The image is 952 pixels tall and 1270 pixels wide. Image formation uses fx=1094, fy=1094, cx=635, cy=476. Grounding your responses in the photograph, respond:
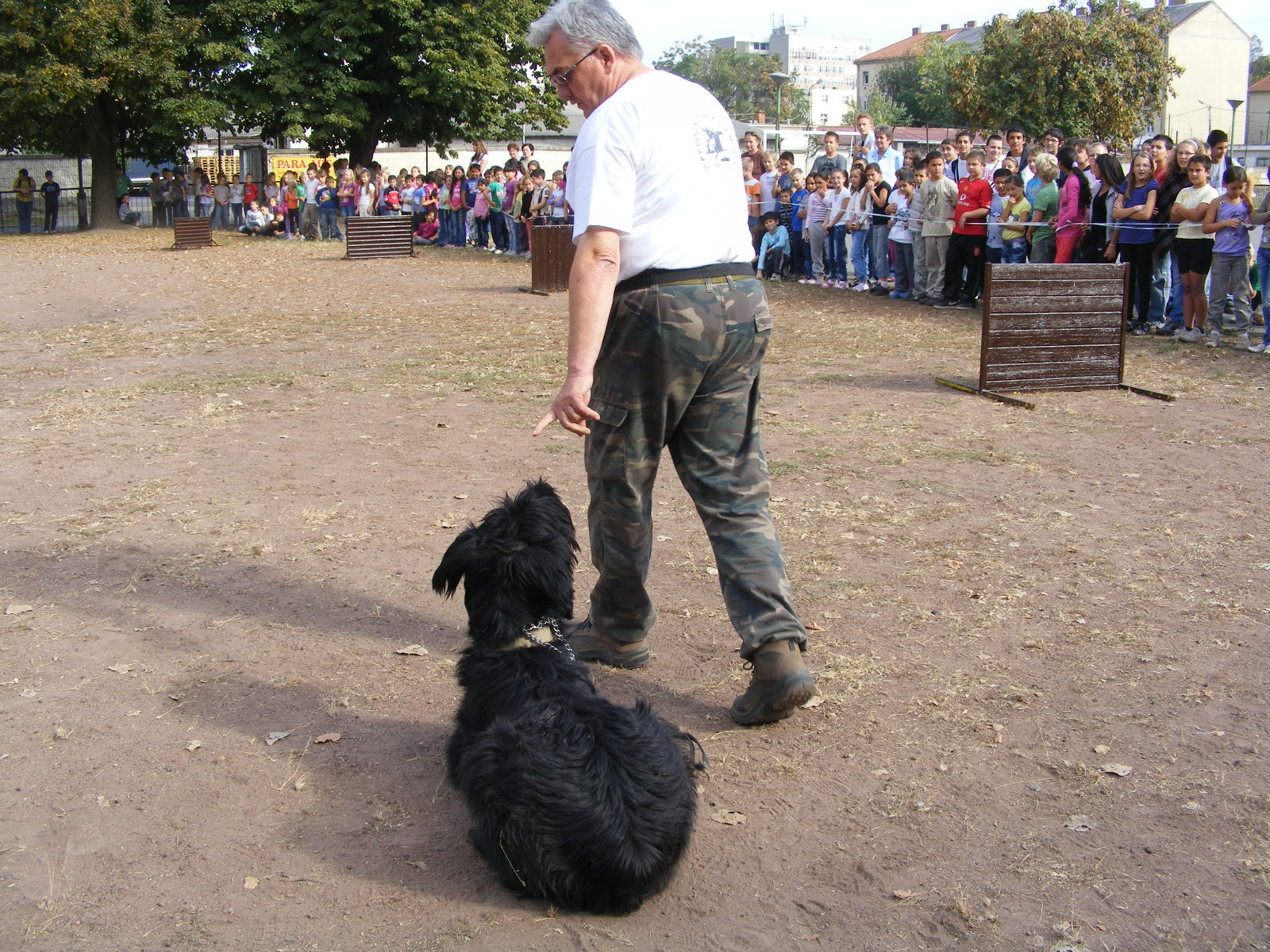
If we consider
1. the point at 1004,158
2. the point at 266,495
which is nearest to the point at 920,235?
the point at 1004,158

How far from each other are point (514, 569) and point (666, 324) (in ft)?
2.78

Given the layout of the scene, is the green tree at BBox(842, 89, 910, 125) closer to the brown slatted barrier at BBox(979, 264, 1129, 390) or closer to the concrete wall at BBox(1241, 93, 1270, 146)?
the concrete wall at BBox(1241, 93, 1270, 146)

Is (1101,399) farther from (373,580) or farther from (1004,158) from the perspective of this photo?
(1004,158)

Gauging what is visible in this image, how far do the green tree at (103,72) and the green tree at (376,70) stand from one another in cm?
152

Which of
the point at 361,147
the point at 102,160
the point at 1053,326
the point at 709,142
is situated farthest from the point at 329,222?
the point at 709,142

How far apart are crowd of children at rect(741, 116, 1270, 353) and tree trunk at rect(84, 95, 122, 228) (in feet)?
78.4

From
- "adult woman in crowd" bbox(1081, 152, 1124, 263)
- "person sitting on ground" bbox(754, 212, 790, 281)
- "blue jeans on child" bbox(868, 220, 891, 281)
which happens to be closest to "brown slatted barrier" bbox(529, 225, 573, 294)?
"person sitting on ground" bbox(754, 212, 790, 281)

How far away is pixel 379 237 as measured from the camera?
22391 mm

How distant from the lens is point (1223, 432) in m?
7.32

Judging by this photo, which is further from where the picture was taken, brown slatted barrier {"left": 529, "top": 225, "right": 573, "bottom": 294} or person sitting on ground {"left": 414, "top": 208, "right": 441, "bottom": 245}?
person sitting on ground {"left": 414, "top": 208, "right": 441, "bottom": 245}

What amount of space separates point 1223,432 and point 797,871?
5863 millimetres

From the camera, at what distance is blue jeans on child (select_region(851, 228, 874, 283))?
16141mm

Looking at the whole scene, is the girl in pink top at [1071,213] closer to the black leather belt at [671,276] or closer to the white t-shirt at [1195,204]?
the white t-shirt at [1195,204]

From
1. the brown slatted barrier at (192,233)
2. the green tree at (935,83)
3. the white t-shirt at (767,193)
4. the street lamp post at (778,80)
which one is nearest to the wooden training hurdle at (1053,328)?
the white t-shirt at (767,193)
